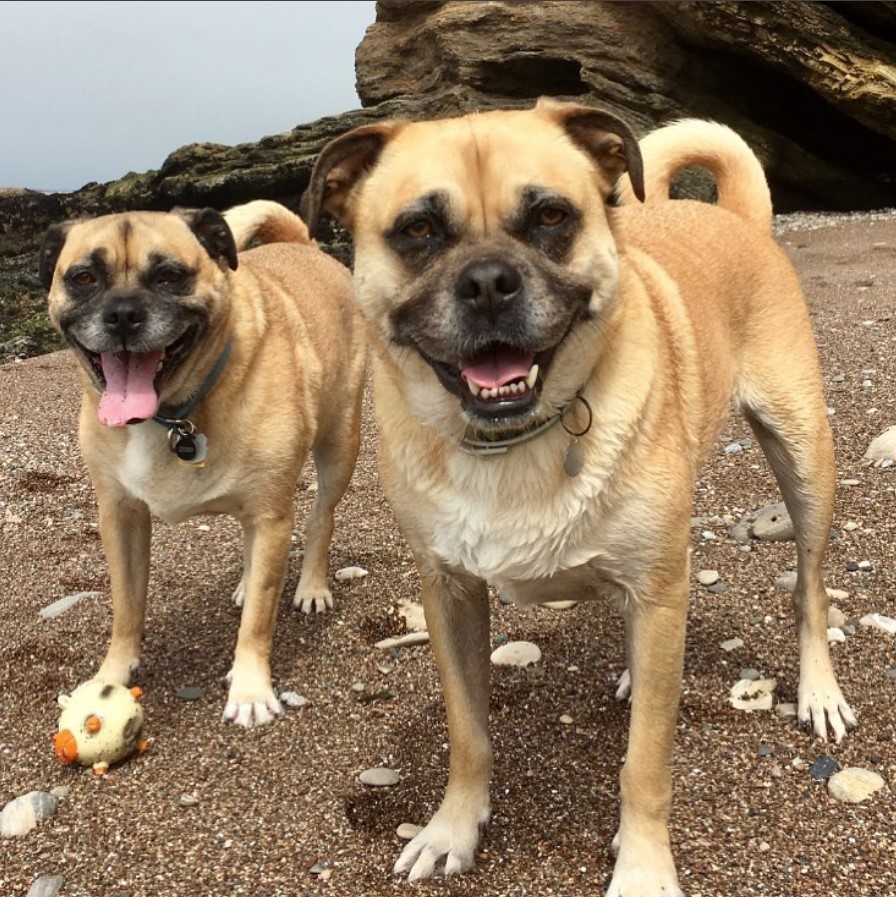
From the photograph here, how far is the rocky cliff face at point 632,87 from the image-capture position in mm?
16359

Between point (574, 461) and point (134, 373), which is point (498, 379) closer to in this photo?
point (574, 461)

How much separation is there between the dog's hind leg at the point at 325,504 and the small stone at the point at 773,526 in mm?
2007

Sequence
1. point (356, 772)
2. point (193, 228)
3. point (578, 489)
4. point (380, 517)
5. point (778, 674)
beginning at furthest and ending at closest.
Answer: point (380, 517), point (193, 228), point (778, 674), point (356, 772), point (578, 489)

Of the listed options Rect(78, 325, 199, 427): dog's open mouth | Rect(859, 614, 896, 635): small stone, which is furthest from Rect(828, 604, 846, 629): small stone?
Rect(78, 325, 199, 427): dog's open mouth

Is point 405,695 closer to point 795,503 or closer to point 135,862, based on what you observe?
point 135,862

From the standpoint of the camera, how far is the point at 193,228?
4.03m

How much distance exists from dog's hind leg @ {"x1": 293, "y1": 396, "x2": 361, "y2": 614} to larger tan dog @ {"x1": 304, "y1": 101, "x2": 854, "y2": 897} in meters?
1.92

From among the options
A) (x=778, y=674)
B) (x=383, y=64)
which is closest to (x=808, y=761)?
(x=778, y=674)

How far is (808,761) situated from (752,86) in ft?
58.8

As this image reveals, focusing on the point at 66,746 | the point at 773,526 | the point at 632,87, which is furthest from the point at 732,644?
the point at 632,87

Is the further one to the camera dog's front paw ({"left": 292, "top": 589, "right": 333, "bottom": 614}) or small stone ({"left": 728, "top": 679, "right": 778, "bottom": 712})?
dog's front paw ({"left": 292, "top": 589, "right": 333, "bottom": 614})

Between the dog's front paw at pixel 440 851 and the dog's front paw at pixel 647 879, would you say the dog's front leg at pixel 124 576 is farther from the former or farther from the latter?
the dog's front paw at pixel 647 879

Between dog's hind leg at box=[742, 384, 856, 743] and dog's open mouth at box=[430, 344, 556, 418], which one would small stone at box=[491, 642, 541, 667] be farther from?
dog's open mouth at box=[430, 344, 556, 418]

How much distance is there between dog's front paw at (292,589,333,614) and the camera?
4719 mm
